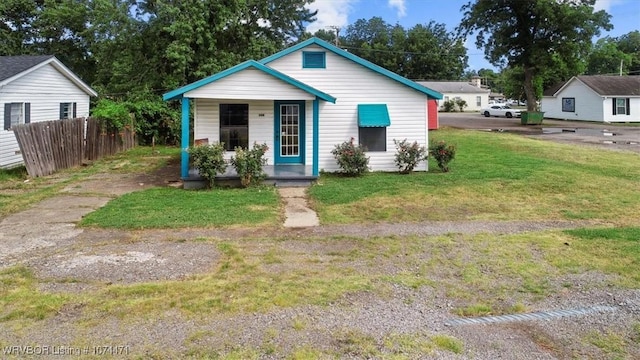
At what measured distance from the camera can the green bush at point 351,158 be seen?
12.6 metres

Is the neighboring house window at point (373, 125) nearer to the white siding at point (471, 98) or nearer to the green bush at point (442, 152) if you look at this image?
the green bush at point (442, 152)

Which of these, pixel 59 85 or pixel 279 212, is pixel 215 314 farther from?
pixel 59 85

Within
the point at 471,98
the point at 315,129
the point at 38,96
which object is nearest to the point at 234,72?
the point at 315,129

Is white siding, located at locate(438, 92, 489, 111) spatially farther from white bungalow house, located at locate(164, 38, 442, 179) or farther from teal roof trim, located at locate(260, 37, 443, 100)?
teal roof trim, located at locate(260, 37, 443, 100)

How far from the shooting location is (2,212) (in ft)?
28.6

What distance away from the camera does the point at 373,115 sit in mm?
13211

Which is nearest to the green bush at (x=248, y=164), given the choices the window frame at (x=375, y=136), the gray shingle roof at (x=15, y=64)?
the window frame at (x=375, y=136)

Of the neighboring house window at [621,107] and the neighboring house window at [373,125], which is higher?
the neighboring house window at [621,107]

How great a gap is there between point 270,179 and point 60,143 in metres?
→ 7.44

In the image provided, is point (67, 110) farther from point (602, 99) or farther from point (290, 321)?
point (602, 99)

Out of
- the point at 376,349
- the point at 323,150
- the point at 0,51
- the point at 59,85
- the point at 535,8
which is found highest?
the point at 535,8

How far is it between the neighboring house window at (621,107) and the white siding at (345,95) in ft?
107

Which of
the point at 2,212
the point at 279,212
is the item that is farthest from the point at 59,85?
the point at 279,212

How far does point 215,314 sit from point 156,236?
3.24 meters
